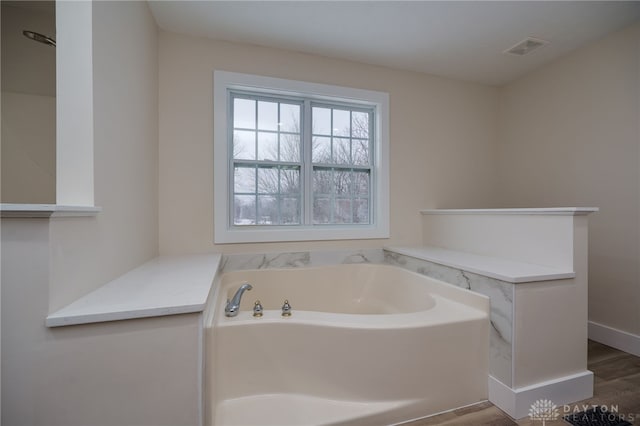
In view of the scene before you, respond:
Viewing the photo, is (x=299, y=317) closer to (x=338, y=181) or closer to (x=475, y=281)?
(x=475, y=281)

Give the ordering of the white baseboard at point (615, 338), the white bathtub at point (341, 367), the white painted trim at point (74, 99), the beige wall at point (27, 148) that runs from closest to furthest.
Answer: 1. the white painted trim at point (74, 99)
2. the white bathtub at point (341, 367)
3. the beige wall at point (27, 148)
4. the white baseboard at point (615, 338)

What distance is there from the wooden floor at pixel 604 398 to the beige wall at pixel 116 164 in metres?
1.54

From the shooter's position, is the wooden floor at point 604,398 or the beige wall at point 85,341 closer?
the beige wall at point 85,341

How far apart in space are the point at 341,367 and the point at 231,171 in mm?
1680

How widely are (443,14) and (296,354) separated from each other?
2326 millimetres

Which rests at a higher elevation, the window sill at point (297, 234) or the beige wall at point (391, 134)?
the beige wall at point (391, 134)

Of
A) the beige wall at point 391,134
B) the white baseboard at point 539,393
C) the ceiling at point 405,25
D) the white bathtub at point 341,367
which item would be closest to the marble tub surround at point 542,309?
the white baseboard at point 539,393

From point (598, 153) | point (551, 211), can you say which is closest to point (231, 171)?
point (551, 211)

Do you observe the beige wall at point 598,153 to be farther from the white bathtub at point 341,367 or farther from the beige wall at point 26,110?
the beige wall at point 26,110

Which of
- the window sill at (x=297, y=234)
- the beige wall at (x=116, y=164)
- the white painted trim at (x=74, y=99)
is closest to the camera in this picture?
the beige wall at (x=116, y=164)

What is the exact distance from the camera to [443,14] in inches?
74.4

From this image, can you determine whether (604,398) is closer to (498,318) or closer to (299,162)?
(498,318)

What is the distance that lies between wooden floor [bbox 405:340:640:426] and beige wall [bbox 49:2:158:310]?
1.54 metres

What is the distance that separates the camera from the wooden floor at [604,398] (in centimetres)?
129
